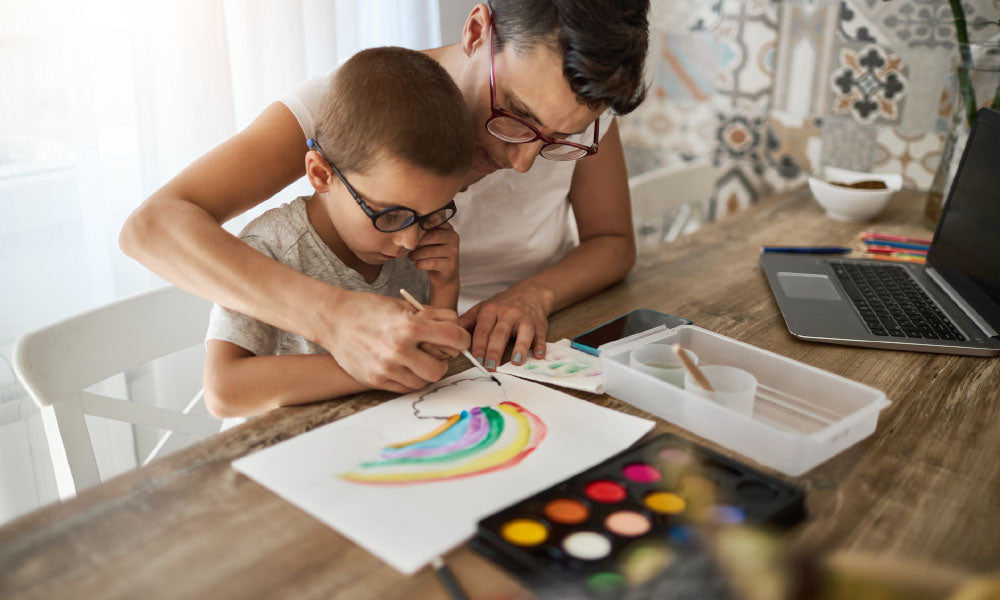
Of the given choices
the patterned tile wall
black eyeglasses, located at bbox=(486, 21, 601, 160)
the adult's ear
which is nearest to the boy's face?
black eyeglasses, located at bbox=(486, 21, 601, 160)

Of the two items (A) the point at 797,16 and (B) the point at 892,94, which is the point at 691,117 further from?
(B) the point at 892,94

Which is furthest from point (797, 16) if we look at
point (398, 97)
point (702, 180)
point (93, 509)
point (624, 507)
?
point (93, 509)

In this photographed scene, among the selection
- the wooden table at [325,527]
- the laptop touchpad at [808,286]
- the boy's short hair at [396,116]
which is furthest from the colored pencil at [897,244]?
the boy's short hair at [396,116]

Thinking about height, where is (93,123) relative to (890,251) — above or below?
above

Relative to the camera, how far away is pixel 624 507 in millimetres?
685

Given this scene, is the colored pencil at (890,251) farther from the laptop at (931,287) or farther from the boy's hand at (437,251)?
the boy's hand at (437,251)

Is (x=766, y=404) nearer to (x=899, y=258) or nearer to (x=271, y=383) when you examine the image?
(x=271, y=383)

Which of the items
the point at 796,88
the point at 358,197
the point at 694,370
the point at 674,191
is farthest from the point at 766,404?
the point at 796,88

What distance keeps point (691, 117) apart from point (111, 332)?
185cm

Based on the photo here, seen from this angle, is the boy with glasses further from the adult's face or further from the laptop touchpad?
the laptop touchpad

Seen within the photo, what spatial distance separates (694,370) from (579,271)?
46 cm

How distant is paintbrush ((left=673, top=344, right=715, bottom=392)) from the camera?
867 millimetres

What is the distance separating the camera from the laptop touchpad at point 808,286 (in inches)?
51.0

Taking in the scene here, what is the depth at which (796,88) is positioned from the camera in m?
2.20
